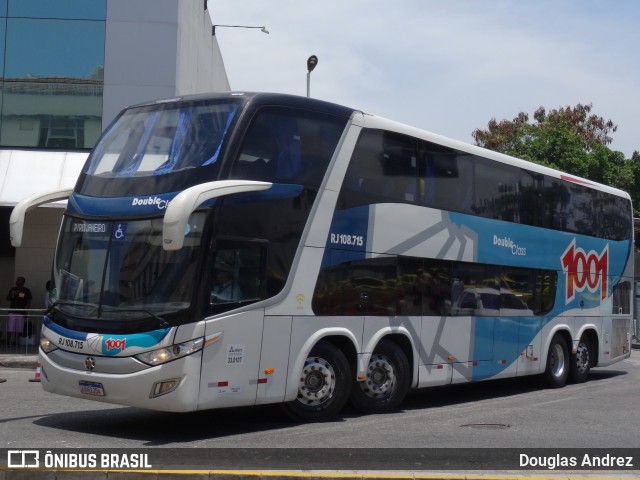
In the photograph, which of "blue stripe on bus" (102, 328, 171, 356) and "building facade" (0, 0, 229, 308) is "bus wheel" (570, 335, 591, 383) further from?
"building facade" (0, 0, 229, 308)

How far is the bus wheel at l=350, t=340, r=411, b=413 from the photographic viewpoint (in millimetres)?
13609

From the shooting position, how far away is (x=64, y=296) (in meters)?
11.5

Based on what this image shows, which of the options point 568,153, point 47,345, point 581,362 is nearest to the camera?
point 47,345

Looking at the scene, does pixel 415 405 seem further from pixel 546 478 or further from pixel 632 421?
pixel 546 478

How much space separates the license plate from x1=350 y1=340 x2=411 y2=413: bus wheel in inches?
157

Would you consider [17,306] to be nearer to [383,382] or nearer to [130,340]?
[383,382]

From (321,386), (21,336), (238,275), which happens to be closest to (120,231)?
(238,275)

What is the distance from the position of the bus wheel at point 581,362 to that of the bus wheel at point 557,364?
0.78 feet

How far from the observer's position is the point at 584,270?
19.3 m

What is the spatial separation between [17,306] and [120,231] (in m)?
12.4

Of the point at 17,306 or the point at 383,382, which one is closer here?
the point at 383,382

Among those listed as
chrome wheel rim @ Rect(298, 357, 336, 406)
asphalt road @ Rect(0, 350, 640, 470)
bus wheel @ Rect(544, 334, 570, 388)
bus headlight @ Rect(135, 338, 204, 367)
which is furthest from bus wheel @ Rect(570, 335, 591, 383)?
bus headlight @ Rect(135, 338, 204, 367)

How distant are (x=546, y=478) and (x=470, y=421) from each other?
4.82m

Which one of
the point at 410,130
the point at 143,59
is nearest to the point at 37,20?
the point at 143,59
